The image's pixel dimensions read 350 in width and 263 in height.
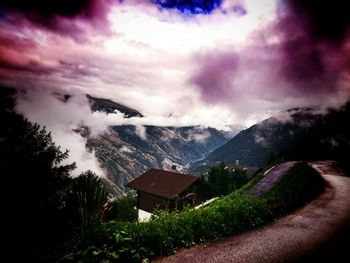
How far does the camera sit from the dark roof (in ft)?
142

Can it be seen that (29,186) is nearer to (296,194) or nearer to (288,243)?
(288,243)

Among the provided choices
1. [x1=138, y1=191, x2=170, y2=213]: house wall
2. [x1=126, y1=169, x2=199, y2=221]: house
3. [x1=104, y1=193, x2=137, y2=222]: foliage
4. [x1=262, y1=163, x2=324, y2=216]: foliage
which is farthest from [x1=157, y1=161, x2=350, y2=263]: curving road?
[x1=138, y1=191, x2=170, y2=213]: house wall

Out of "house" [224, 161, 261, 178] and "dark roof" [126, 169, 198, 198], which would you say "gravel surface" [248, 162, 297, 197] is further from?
"house" [224, 161, 261, 178]

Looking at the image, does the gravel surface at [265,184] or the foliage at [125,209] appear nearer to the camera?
the gravel surface at [265,184]

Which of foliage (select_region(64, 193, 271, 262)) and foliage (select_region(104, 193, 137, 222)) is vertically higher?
foliage (select_region(64, 193, 271, 262))

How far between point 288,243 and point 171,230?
3.84 meters

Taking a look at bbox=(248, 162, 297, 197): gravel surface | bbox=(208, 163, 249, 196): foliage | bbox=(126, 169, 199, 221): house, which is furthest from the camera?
bbox=(208, 163, 249, 196): foliage

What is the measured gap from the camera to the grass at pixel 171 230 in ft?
21.2

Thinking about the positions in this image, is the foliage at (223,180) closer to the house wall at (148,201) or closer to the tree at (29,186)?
the house wall at (148,201)

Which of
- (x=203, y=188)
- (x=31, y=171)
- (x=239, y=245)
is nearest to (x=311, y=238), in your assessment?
(x=239, y=245)

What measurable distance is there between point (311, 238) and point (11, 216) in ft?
50.5

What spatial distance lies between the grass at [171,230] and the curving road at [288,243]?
398 millimetres

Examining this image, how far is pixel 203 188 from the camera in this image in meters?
55.3

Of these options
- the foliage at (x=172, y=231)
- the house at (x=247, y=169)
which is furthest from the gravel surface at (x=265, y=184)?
the house at (x=247, y=169)
